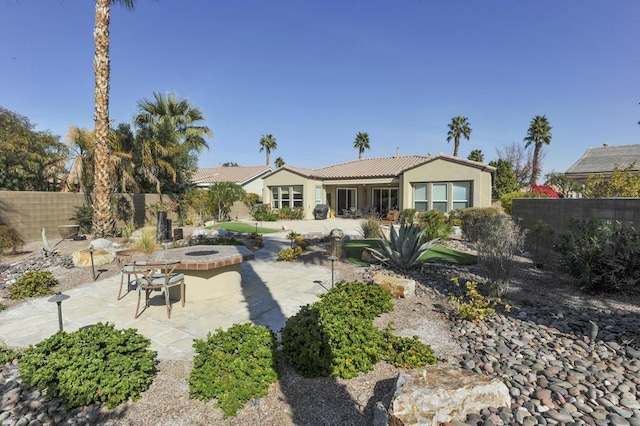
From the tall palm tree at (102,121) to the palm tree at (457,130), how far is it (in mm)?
39733

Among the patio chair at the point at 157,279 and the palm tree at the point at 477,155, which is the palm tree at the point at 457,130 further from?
the patio chair at the point at 157,279

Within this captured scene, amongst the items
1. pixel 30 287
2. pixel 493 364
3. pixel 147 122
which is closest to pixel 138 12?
pixel 147 122

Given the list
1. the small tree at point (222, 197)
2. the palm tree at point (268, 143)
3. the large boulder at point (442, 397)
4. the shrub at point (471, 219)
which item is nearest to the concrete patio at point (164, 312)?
the large boulder at point (442, 397)

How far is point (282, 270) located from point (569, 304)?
20.2 ft

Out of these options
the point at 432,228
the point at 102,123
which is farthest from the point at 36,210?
the point at 432,228

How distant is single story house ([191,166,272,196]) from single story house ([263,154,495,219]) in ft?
23.0

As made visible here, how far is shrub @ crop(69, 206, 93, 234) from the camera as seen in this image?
1383cm

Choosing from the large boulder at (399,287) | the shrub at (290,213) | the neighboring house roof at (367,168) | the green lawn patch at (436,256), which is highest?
the neighboring house roof at (367,168)

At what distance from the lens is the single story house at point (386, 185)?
19797mm

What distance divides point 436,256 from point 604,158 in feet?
98.4

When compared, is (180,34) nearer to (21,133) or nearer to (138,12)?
(138,12)

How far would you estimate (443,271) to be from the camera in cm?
756

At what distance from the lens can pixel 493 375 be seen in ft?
11.1

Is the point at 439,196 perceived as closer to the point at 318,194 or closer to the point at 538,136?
the point at 318,194
